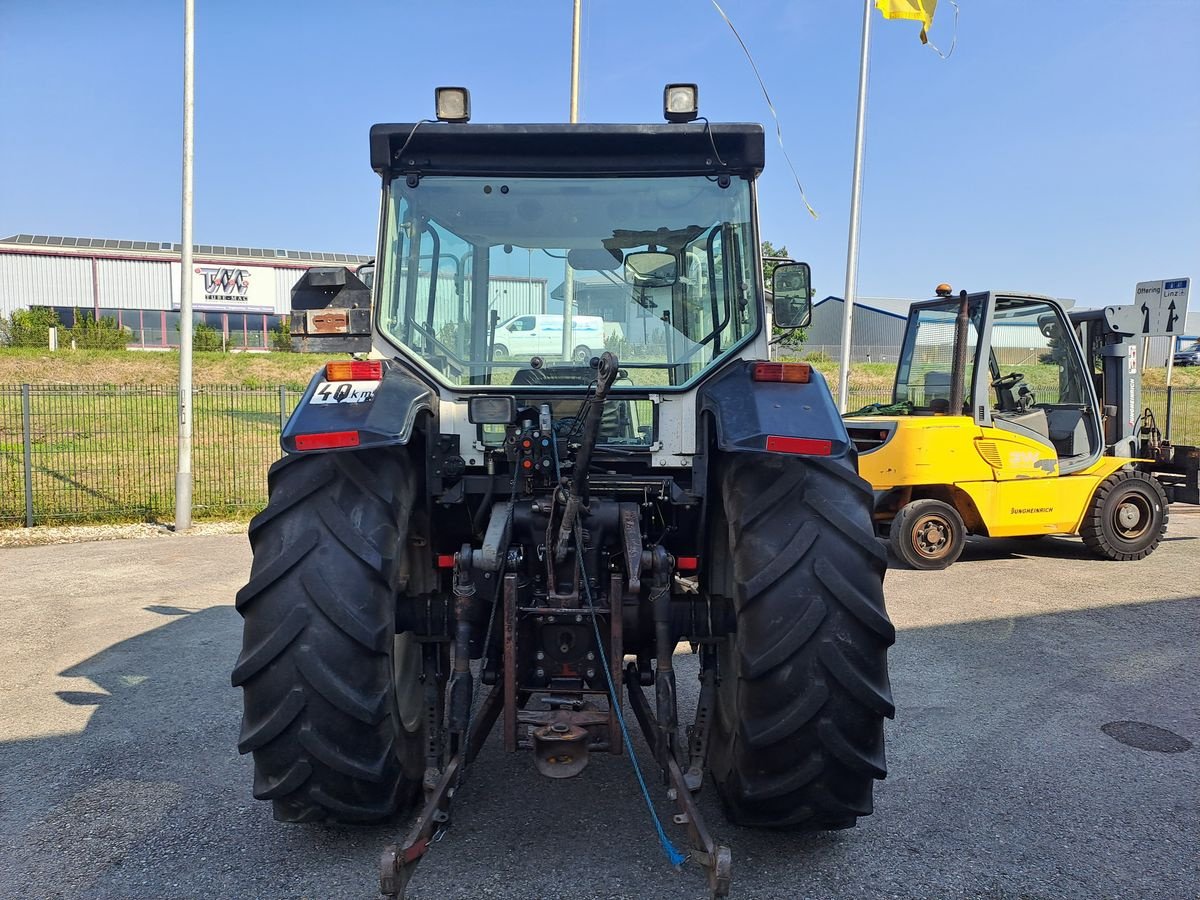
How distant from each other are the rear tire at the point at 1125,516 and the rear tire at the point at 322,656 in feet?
27.5

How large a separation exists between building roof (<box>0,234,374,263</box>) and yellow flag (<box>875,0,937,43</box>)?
39723 mm

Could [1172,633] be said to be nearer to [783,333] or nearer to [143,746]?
[783,333]

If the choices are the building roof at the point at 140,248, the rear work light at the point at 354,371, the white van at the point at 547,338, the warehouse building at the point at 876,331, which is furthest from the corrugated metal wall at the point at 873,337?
the rear work light at the point at 354,371

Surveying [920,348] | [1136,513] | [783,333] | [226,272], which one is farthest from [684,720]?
[226,272]

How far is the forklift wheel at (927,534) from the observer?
9.04 m

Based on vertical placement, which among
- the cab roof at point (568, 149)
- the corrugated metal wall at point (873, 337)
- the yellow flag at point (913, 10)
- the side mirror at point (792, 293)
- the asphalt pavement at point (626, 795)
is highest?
the yellow flag at point (913, 10)

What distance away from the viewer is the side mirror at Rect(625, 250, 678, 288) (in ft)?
13.4

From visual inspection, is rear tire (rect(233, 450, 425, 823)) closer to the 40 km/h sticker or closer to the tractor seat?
the 40 km/h sticker

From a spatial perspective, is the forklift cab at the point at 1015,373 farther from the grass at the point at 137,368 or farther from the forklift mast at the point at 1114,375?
the grass at the point at 137,368

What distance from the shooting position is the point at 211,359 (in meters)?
33.8

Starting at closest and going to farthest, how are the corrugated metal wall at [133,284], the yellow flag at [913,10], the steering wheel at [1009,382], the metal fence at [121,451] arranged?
1. the steering wheel at [1009,382]
2. the metal fence at [121,451]
3. the yellow flag at [913,10]
4. the corrugated metal wall at [133,284]

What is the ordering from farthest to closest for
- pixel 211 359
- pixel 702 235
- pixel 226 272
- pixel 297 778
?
pixel 226 272 < pixel 211 359 < pixel 702 235 < pixel 297 778

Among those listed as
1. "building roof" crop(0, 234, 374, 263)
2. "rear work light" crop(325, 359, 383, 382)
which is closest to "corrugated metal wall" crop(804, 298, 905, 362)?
"building roof" crop(0, 234, 374, 263)

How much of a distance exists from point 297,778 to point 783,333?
279 cm
